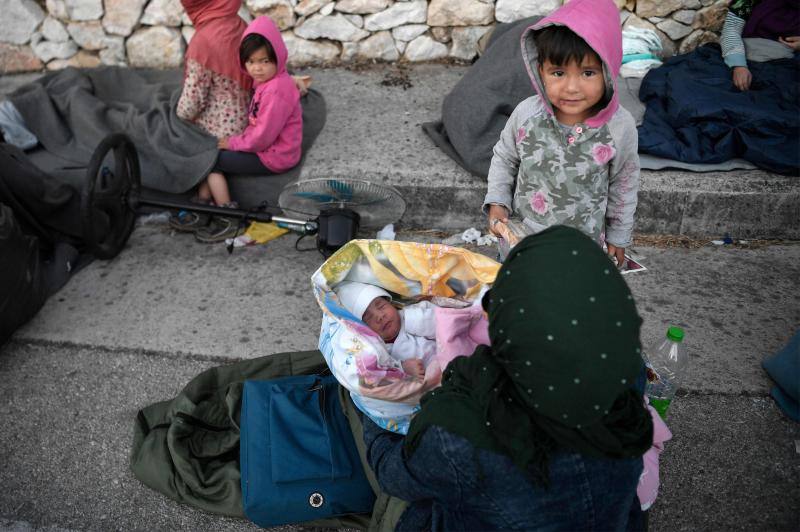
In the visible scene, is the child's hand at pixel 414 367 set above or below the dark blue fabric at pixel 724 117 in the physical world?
below

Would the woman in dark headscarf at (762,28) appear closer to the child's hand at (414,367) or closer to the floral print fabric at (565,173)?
the floral print fabric at (565,173)

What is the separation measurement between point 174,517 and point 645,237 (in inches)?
106

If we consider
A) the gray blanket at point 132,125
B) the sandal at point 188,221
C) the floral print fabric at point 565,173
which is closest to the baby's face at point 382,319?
the floral print fabric at point 565,173

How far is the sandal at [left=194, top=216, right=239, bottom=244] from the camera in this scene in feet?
11.2

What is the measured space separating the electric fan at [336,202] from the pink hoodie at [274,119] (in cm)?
44

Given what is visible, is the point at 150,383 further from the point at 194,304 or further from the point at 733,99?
the point at 733,99

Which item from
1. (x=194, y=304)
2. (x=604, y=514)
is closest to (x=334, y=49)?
(x=194, y=304)

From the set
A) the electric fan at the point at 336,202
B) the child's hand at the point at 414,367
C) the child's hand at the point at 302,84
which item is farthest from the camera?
the child's hand at the point at 302,84

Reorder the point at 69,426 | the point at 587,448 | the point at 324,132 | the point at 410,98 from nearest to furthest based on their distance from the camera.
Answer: the point at 587,448, the point at 69,426, the point at 324,132, the point at 410,98

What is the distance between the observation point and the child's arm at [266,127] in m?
3.23

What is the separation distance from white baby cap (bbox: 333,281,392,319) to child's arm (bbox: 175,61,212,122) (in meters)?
1.93

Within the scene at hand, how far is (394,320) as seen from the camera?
2074 mm

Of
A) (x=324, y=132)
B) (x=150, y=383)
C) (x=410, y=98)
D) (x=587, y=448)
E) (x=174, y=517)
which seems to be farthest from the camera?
(x=410, y=98)

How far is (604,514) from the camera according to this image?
1.29 m
